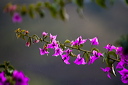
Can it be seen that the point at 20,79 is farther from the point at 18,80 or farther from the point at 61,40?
the point at 61,40

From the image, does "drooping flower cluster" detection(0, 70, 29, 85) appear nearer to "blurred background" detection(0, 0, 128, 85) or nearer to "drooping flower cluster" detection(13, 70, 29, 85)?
"drooping flower cluster" detection(13, 70, 29, 85)

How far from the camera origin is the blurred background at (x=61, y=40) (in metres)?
4.83

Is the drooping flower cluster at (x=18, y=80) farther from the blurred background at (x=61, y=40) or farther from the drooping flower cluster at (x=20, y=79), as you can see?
the blurred background at (x=61, y=40)

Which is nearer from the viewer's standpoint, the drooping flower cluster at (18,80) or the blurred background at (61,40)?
the drooping flower cluster at (18,80)

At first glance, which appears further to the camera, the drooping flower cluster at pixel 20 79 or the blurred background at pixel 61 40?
the blurred background at pixel 61 40

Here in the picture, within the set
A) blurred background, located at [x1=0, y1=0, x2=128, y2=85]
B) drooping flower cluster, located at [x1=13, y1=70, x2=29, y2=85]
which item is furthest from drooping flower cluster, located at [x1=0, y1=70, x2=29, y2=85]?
blurred background, located at [x1=0, y1=0, x2=128, y2=85]

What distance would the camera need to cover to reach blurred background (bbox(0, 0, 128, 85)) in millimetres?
4825

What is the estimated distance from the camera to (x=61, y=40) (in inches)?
188

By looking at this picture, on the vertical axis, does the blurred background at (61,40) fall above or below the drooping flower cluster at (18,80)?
above

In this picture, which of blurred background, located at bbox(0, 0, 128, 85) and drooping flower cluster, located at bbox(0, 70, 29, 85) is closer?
drooping flower cluster, located at bbox(0, 70, 29, 85)

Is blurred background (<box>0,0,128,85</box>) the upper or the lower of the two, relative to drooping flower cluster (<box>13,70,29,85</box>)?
upper

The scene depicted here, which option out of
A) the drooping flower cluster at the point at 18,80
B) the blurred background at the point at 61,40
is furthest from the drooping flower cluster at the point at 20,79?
the blurred background at the point at 61,40

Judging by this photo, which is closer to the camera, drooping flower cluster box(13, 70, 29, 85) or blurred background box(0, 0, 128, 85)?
drooping flower cluster box(13, 70, 29, 85)

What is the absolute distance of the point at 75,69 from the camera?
5.00 metres
